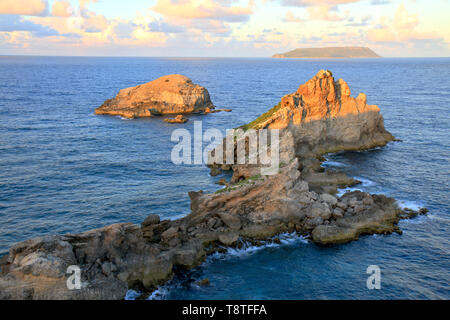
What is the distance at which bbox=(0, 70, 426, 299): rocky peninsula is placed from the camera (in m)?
32.6

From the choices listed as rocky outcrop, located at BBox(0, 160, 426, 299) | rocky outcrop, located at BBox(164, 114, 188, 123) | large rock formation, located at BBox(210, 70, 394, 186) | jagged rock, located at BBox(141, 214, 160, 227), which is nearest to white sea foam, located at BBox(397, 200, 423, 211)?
rocky outcrop, located at BBox(0, 160, 426, 299)

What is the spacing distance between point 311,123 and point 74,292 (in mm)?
51961

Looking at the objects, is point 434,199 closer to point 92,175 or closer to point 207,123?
point 92,175

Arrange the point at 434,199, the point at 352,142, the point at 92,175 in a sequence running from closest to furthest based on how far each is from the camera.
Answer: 1. the point at 434,199
2. the point at 92,175
3. the point at 352,142

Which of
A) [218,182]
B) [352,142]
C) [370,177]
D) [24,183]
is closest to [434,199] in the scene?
[370,177]

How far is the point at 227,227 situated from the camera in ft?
148

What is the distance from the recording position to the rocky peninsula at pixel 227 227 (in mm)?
32588

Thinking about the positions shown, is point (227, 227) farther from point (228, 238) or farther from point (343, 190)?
point (343, 190)

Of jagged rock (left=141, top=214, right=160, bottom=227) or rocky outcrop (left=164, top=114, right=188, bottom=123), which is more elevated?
rocky outcrop (left=164, top=114, right=188, bottom=123)

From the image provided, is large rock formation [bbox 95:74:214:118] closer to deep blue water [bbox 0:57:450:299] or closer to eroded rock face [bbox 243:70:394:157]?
deep blue water [bbox 0:57:450:299]

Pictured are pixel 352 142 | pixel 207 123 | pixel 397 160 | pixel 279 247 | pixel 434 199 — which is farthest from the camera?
Answer: pixel 207 123

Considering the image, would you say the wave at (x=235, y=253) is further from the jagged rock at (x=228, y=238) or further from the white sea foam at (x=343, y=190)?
the white sea foam at (x=343, y=190)

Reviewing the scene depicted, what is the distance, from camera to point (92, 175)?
63.6 m

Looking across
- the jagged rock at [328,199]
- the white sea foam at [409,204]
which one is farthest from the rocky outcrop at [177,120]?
the white sea foam at [409,204]
